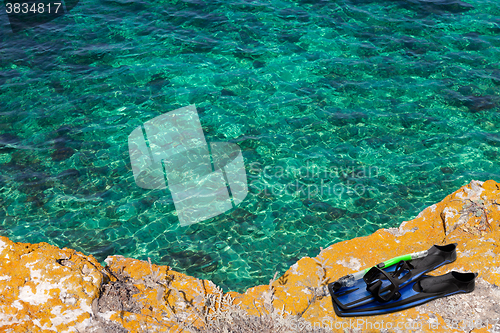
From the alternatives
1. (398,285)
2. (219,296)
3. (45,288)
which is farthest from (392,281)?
(45,288)

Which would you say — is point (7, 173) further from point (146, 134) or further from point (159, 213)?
point (159, 213)

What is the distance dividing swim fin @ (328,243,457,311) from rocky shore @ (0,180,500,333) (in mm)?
130

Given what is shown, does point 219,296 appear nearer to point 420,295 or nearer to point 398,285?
point 398,285

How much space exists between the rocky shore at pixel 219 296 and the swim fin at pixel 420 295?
0.07 meters

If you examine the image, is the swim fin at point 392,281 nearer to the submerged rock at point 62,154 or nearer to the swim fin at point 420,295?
the swim fin at point 420,295

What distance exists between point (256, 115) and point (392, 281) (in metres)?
5.27

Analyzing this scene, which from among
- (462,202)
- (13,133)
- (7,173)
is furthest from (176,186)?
(462,202)

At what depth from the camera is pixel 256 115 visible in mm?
8930

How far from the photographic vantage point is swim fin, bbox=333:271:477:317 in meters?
4.53

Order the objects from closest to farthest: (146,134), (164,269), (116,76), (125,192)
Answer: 1. (164,269)
2. (125,192)
3. (146,134)
4. (116,76)

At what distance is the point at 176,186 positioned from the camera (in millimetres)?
7520

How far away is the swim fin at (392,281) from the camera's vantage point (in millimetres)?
4602

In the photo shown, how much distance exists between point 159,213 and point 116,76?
15.3ft

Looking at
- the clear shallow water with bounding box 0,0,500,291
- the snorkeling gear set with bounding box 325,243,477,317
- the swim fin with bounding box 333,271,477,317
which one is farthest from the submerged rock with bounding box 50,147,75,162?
the swim fin with bounding box 333,271,477,317
